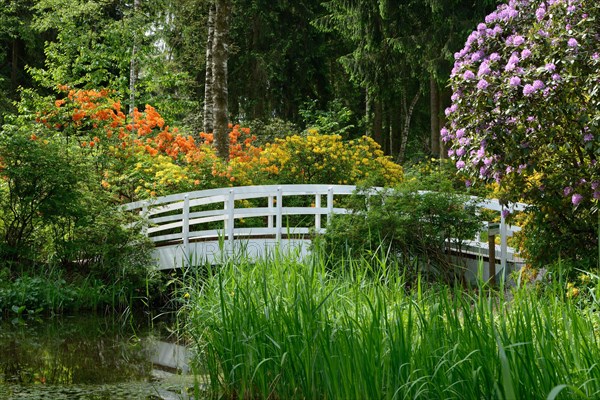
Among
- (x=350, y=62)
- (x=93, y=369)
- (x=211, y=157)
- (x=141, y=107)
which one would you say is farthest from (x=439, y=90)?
(x=93, y=369)

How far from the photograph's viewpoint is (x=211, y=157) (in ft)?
51.0

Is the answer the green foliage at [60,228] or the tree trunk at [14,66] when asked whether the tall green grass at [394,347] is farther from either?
the tree trunk at [14,66]

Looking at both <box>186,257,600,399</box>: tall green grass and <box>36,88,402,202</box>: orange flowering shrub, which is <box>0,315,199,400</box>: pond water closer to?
<box>186,257,600,399</box>: tall green grass

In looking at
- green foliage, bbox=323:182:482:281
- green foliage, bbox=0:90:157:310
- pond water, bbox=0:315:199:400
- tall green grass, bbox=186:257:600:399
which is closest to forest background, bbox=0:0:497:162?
green foliage, bbox=0:90:157:310

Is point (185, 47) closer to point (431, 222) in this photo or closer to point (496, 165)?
point (431, 222)

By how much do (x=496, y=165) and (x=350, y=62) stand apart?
1179cm

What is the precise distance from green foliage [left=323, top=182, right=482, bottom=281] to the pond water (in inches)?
114

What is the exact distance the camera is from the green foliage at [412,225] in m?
11.6

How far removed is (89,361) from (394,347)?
4.94 m

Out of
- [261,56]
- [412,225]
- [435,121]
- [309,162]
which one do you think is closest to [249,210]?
[412,225]

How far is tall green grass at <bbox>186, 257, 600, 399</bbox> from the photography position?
4172 millimetres

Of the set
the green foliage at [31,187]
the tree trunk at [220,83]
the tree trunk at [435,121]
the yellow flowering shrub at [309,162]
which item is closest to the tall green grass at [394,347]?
the green foliage at [31,187]

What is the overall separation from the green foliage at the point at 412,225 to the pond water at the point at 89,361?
2.89 metres

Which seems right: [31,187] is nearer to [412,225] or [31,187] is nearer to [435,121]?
[412,225]
